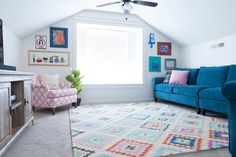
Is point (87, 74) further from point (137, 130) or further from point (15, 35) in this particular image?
point (137, 130)

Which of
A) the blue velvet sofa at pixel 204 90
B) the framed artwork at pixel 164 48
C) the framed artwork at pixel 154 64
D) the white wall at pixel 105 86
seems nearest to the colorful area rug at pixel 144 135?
the blue velvet sofa at pixel 204 90

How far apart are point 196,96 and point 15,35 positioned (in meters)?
3.76

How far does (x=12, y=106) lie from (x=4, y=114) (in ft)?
1.02

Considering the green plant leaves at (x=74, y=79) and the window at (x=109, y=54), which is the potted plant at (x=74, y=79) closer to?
the green plant leaves at (x=74, y=79)

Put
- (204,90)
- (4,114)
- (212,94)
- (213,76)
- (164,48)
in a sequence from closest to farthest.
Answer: (4,114)
(212,94)
(204,90)
(213,76)
(164,48)

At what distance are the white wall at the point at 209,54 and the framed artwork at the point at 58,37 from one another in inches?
131

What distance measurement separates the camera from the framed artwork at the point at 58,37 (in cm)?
426

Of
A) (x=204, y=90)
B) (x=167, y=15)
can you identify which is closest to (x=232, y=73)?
(x=204, y=90)

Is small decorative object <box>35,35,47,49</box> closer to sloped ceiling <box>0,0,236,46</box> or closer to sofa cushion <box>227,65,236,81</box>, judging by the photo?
sloped ceiling <box>0,0,236,46</box>

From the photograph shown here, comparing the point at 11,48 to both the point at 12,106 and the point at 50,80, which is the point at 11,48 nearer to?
the point at 50,80

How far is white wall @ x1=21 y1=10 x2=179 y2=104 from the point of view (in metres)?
4.17

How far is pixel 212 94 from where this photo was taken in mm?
2914

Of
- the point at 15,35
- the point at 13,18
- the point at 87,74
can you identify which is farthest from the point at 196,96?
the point at 15,35

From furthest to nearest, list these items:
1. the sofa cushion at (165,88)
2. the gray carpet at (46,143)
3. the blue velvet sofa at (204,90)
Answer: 1. the sofa cushion at (165,88)
2. the blue velvet sofa at (204,90)
3. the gray carpet at (46,143)
